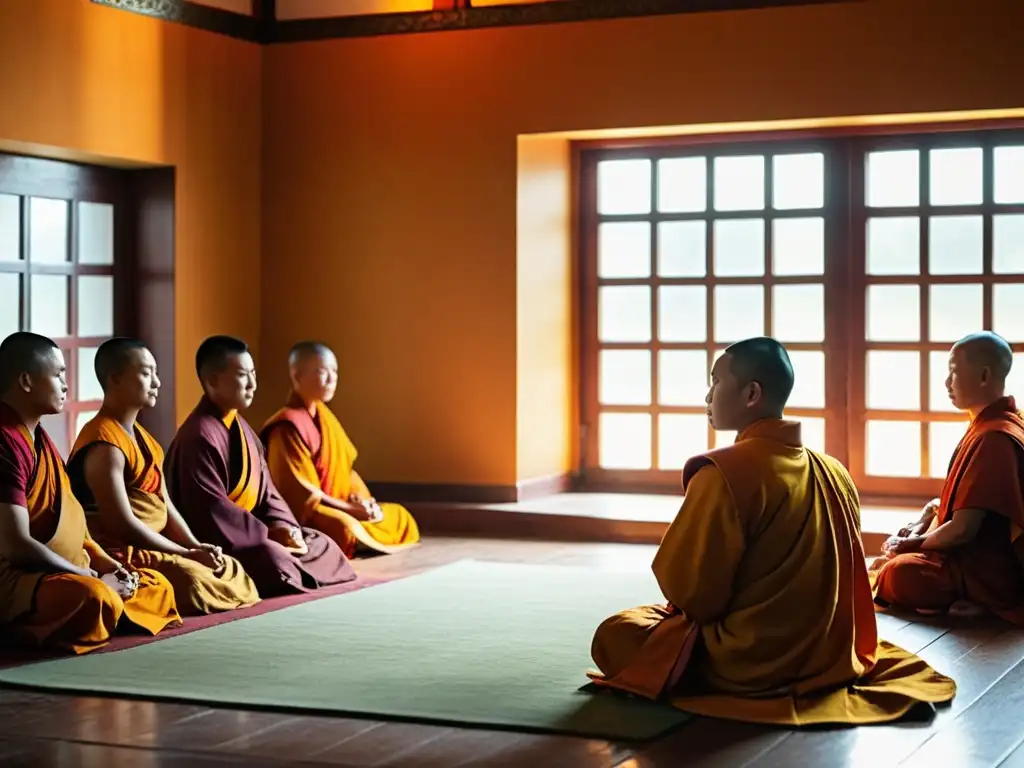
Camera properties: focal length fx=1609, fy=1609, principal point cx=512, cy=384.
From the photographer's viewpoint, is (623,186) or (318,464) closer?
(318,464)

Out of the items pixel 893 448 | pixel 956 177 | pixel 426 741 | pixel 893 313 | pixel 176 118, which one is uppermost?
pixel 176 118

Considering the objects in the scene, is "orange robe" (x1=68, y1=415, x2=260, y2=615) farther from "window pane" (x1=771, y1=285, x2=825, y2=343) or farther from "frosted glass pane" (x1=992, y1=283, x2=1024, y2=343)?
"frosted glass pane" (x1=992, y1=283, x2=1024, y2=343)

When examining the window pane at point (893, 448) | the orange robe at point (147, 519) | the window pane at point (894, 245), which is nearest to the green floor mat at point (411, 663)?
the orange robe at point (147, 519)

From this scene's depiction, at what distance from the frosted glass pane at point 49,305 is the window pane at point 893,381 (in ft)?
12.7

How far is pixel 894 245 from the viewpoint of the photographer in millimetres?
7871

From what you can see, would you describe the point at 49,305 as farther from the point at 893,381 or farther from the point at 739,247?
the point at 893,381

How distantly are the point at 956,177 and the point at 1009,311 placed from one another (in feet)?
2.27

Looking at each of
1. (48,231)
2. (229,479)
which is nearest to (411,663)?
(229,479)

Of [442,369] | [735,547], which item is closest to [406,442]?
[442,369]

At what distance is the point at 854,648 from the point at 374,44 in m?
4.96

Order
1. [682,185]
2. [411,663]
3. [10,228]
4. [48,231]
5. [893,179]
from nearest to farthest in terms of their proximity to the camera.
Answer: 1. [411,663]
2. [10,228]
3. [48,231]
4. [893,179]
5. [682,185]

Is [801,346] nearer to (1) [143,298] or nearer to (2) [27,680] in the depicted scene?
(1) [143,298]

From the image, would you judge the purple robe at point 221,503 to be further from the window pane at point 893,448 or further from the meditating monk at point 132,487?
the window pane at point 893,448

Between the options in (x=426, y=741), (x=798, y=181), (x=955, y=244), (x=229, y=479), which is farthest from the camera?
(x=798, y=181)
